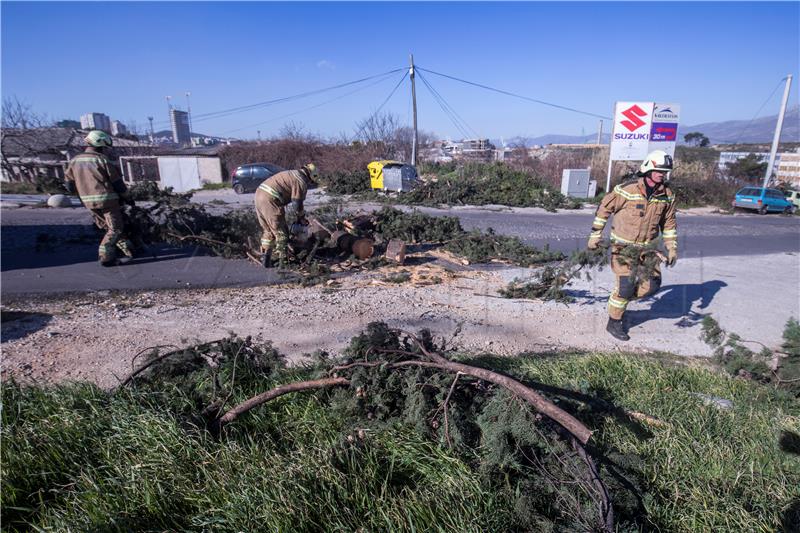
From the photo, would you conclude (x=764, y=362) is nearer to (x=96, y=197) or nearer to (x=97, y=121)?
(x=96, y=197)

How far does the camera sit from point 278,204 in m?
Answer: 7.27

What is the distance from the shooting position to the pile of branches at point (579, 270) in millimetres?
4938

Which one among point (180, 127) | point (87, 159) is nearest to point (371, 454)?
point (87, 159)

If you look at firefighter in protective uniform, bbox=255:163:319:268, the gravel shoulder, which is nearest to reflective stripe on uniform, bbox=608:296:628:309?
the gravel shoulder

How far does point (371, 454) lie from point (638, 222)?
172 inches

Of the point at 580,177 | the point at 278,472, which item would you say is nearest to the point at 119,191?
the point at 278,472

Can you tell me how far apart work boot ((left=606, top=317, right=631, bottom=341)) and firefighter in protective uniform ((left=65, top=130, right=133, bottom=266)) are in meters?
7.87

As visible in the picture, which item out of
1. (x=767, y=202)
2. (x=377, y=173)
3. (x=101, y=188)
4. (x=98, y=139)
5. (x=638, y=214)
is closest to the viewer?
(x=638, y=214)

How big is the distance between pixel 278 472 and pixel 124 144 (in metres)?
35.3

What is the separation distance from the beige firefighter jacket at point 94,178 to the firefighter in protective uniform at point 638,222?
7612mm

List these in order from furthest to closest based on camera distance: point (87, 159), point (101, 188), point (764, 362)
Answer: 1. point (101, 188)
2. point (87, 159)
3. point (764, 362)

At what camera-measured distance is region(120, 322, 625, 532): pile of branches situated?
232 centimetres

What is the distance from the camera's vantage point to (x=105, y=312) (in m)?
5.31

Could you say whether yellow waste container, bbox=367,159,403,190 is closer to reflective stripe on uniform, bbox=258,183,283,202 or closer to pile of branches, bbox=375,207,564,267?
pile of branches, bbox=375,207,564,267
